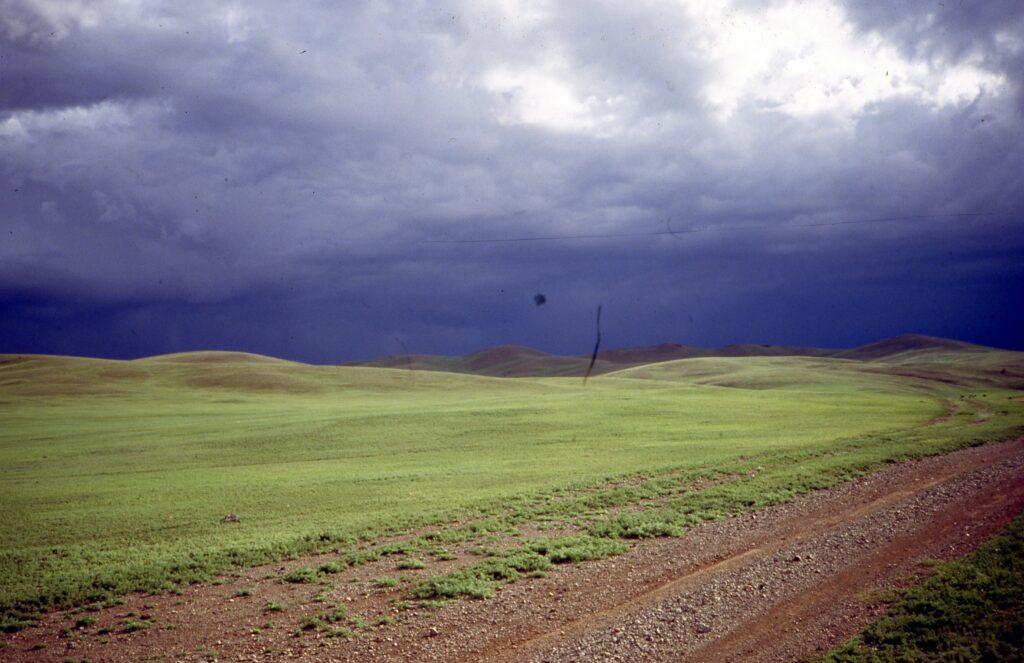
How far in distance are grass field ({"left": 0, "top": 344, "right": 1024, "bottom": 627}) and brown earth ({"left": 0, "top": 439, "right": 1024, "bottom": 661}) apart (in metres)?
1.77

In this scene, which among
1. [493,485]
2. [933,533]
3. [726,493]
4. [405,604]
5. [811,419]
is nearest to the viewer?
[405,604]

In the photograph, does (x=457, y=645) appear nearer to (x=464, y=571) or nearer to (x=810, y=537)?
(x=464, y=571)

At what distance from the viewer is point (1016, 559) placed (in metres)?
10.8

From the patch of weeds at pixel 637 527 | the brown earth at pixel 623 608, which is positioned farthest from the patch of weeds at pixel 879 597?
the patch of weeds at pixel 637 527

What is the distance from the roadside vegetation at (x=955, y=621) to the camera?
27.2 feet

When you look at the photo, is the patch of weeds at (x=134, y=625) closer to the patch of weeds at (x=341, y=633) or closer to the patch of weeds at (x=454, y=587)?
the patch of weeds at (x=341, y=633)

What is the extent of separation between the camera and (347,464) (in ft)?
99.7

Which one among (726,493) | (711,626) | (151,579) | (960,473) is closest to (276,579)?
(151,579)

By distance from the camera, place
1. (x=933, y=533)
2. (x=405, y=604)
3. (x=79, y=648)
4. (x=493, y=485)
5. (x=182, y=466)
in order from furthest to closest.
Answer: (x=182, y=466) < (x=493, y=485) < (x=933, y=533) < (x=405, y=604) < (x=79, y=648)

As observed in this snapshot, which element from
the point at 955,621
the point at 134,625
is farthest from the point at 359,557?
the point at 955,621

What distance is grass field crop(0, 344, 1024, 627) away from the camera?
16.2 m

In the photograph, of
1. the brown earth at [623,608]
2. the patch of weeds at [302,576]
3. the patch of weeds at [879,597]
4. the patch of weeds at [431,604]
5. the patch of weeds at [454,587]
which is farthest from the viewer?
the patch of weeds at [302,576]

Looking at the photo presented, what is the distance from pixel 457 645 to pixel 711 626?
3806mm

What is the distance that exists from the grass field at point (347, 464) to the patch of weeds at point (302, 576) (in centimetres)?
162
